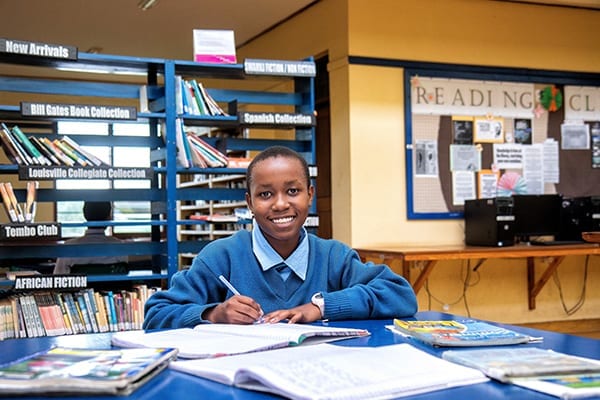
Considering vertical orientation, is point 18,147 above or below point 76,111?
below

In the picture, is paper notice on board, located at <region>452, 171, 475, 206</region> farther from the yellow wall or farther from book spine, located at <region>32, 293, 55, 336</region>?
book spine, located at <region>32, 293, 55, 336</region>

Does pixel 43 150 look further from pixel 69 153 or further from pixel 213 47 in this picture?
pixel 213 47

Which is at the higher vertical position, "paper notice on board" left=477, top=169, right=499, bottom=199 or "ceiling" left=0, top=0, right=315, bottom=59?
"ceiling" left=0, top=0, right=315, bottom=59

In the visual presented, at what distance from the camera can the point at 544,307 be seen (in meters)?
5.59

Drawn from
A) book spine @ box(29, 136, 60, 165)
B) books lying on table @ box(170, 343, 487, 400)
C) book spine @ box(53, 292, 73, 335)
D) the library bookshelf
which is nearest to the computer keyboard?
the library bookshelf

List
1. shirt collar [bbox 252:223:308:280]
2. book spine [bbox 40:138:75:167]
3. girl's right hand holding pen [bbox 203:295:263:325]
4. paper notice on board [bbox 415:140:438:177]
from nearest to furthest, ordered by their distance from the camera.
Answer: girl's right hand holding pen [bbox 203:295:263:325]
shirt collar [bbox 252:223:308:280]
book spine [bbox 40:138:75:167]
paper notice on board [bbox 415:140:438:177]

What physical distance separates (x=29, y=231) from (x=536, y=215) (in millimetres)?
3558

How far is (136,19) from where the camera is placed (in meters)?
6.15

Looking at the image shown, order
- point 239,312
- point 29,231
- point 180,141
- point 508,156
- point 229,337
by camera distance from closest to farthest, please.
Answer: point 229,337, point 239,312, point 29,231, point 180,141, point 508,156

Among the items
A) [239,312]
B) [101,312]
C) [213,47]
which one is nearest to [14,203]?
[101,312]

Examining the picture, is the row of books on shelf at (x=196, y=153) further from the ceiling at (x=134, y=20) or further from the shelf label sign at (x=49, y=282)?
the ceiling at (x=134, y=20)

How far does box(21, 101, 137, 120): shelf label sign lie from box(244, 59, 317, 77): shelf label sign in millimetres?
738

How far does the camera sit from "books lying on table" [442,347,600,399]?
0.85 metres

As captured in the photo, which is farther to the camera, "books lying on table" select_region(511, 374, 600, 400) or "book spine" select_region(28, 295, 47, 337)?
"book spine" select_region(28, 295, 47, 337)
